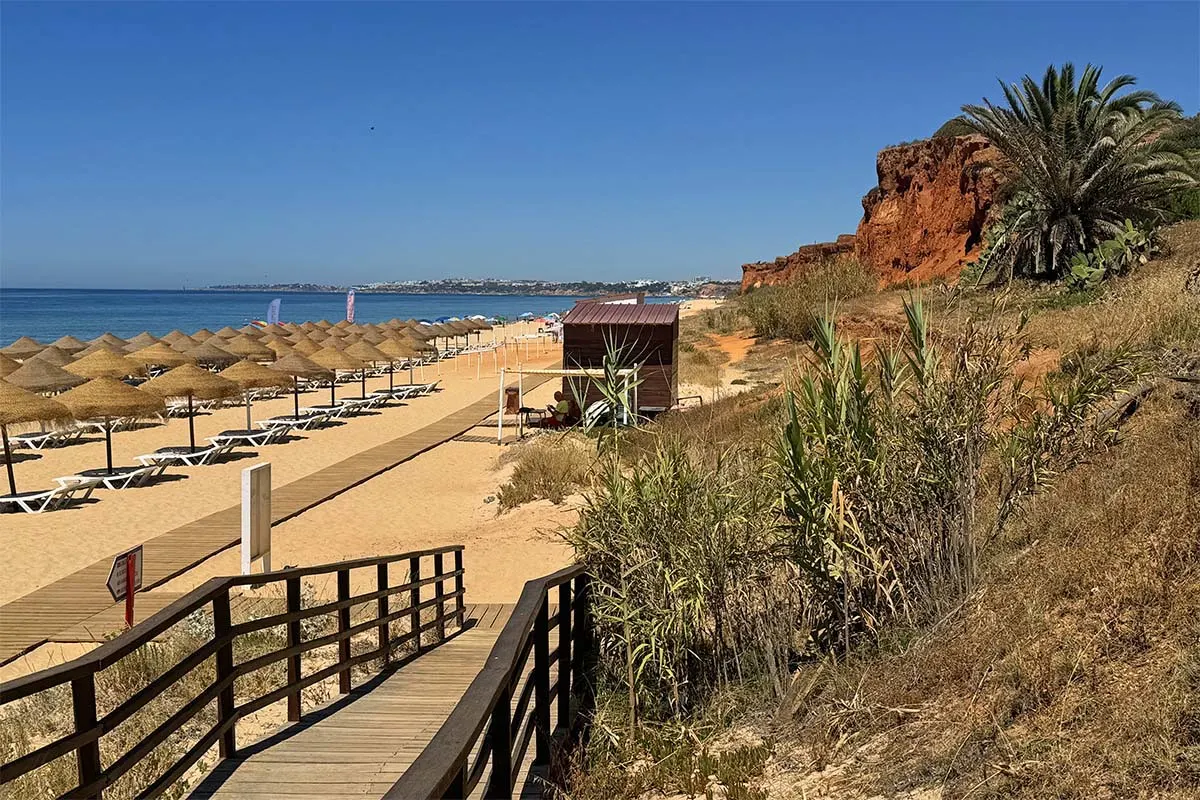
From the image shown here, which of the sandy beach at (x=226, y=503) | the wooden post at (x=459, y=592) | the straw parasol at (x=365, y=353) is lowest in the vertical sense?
the sandy beach at (x=226, y=503)

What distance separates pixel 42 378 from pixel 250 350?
8.79m

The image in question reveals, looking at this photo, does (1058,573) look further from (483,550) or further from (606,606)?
(483,550)

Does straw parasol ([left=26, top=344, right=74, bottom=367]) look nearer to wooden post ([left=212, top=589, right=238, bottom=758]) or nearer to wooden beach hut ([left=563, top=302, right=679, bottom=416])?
wooden beach hut ([left=563, top=302, right=679, bottom=416])

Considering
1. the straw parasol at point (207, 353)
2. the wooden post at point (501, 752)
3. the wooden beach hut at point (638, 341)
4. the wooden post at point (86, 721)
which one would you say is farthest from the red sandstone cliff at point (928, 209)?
the wooden post at point (86, 721)

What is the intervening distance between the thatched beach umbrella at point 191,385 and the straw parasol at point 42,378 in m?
3.27

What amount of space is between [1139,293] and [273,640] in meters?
10.8

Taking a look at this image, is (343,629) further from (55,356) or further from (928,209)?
(928,209)

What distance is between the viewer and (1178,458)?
4.89m

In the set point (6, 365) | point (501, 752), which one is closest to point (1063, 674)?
point (501, 752)

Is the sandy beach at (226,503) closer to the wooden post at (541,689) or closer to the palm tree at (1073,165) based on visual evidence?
the wooden post at (541,689)

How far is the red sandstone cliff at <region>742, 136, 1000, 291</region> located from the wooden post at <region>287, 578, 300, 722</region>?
26.6 m

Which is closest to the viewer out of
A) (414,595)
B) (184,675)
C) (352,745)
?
(352,745)

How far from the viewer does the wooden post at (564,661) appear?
14.4 ft

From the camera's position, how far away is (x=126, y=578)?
6.13 m
